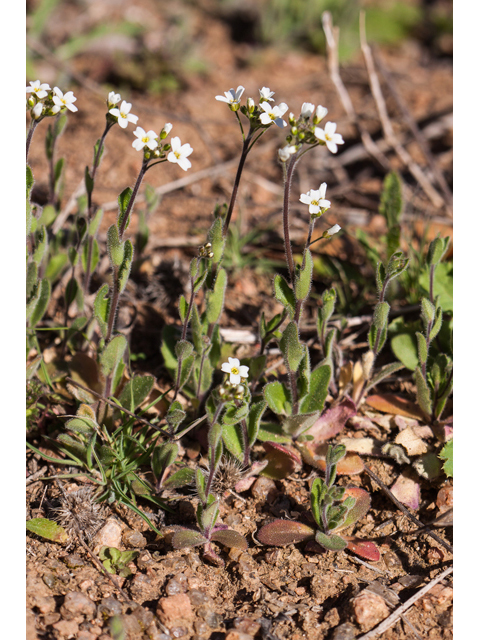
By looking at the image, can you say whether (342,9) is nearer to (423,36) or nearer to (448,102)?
(423,36)

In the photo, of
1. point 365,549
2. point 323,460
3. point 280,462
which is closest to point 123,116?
point 280,462

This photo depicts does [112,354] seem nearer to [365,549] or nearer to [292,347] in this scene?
[292,347]

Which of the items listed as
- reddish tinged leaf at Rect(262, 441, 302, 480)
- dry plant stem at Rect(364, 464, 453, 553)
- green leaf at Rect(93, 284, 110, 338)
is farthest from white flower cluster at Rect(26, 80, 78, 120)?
dry plant stem at Rect(364, 464, 453, 553)

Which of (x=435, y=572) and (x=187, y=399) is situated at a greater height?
(x=187, y=399)

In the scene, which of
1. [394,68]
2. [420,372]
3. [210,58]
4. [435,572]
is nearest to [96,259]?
[420,372]

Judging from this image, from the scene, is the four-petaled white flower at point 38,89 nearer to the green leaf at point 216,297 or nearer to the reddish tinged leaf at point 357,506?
the green leaf at point 216,297

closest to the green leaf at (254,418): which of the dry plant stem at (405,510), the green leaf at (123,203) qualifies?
the dry plant stem at (405,510)
